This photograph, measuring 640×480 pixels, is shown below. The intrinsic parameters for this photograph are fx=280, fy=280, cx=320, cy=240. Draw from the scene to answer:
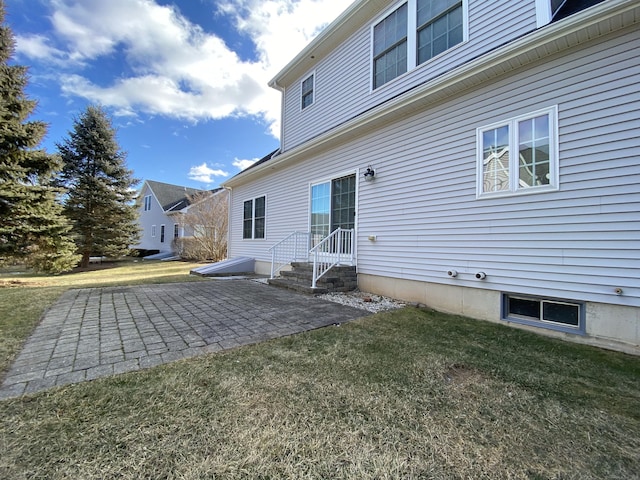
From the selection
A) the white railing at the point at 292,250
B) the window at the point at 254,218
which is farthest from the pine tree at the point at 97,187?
the white railing at the point at 292,250

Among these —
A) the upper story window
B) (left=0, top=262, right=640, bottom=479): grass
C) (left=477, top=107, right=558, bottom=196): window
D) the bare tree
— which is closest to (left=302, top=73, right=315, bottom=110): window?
the upper story window

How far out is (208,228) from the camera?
16188mm

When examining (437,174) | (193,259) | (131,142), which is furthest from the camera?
(193,259)

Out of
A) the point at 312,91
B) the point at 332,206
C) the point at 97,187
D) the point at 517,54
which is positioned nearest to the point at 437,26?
the point at 517,54

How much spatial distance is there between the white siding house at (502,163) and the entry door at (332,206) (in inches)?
2.9

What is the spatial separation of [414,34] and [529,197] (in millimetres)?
4213

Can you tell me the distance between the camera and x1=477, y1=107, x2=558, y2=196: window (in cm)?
355

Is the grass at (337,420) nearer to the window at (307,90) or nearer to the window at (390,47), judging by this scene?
the window at (390,47)

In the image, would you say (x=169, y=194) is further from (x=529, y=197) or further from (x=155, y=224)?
(x=529, y=197)

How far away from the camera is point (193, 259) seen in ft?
56.2

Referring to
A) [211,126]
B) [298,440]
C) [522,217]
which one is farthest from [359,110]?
[211,126]

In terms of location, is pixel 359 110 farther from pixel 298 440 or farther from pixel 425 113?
pixel 298 440

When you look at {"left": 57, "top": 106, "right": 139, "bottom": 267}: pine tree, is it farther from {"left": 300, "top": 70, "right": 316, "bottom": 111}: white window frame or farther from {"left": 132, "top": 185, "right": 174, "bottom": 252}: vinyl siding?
{"left": 300, "top": 70, "right": 316, "bottom": 111}: white window frame

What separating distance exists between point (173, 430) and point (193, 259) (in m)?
17.0
